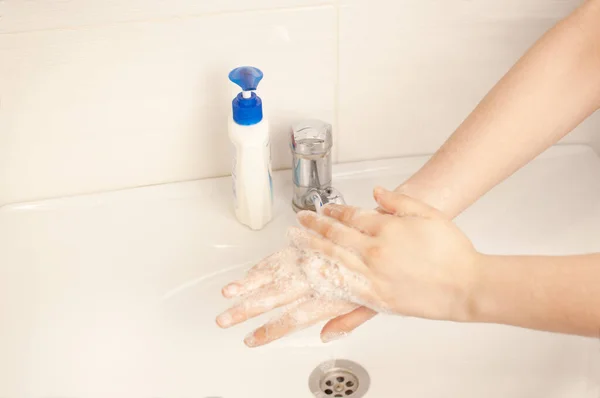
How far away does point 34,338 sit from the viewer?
76cm

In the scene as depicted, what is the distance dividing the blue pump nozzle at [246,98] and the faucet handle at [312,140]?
6 cm

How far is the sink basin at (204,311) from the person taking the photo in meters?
0.75

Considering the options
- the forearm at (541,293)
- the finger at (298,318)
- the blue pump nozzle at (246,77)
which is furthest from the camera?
the blue pump nozzle at (246,77)

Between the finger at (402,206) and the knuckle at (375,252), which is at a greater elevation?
the finger at (402,206)

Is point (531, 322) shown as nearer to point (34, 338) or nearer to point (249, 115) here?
point (249, 115)

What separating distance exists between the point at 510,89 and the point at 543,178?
9.1 inches

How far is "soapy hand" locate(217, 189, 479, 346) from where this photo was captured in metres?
0.61

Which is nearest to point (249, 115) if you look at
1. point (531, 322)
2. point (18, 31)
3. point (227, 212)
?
point (227, 212)

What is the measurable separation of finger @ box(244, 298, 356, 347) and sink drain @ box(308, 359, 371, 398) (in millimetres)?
134

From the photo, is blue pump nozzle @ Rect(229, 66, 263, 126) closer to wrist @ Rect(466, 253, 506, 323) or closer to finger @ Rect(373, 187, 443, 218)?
finger @ Rect(373, 187, 443, 218)

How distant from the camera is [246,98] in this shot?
2.55 feet

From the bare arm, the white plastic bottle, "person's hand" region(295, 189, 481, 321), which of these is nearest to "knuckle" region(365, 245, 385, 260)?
"person's hand" region(295, 189, 481, 321)

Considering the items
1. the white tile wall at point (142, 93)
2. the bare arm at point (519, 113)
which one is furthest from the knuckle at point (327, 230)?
the white tile wall at point (142, 93)

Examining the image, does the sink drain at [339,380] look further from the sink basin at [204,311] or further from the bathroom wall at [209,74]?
the bathroom wall at [209,74]
